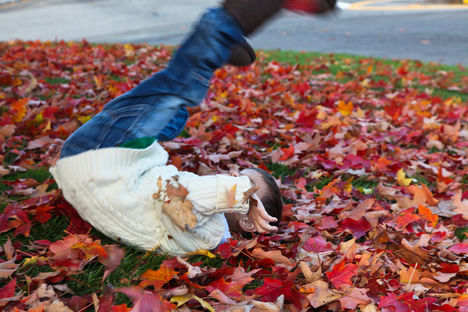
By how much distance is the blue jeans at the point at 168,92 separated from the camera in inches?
72.8

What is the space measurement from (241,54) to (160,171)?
64 centimetres

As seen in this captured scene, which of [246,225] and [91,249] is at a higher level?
[91,249]

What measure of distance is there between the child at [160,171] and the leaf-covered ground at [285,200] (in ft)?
0.33

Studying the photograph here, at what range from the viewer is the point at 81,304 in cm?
158

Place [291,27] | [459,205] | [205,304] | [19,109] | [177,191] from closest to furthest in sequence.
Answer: [205,304] → [177,191] → [459,205] → [19,109] → [291,27]

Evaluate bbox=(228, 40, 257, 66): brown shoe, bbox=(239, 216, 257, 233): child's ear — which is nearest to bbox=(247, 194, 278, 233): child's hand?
bbox=(239, 216, 257, 233): child's ear

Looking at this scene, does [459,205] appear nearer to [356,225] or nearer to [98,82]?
[356,225]

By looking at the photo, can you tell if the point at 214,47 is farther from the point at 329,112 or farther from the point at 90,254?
the point at 329,112

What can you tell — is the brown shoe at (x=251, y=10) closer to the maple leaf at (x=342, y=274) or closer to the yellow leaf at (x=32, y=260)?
the maple leaf at (x=342, y=274)

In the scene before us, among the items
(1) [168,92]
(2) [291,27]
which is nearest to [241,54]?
(1) [168,92]

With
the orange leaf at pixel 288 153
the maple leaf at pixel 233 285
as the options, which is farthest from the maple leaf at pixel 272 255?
the orange leaf at pixel 288 153

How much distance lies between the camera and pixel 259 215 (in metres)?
1.95

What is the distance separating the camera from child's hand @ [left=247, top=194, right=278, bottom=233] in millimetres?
1931

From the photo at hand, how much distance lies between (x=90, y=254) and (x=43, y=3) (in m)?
15.6
